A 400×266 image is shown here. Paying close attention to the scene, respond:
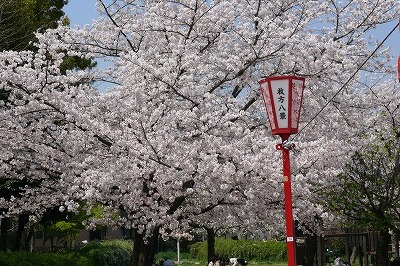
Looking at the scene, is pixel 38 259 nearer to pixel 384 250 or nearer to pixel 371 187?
pixel 371 187

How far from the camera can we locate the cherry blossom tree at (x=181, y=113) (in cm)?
1116

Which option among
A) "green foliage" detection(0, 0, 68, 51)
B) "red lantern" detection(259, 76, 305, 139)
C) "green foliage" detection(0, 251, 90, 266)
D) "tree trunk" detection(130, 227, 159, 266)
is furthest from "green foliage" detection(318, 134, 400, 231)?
"green foliage" detection(0, 0, 68, 51)

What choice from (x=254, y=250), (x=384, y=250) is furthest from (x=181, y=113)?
(x=254, y=250)

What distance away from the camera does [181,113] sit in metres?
11.0

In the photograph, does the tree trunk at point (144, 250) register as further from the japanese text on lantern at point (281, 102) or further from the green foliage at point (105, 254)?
the green foliage at point (105, 254)

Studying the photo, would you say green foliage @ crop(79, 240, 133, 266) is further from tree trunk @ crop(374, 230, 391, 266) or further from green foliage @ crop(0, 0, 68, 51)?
tree trunk @ crop(374, 230, 391, 266)

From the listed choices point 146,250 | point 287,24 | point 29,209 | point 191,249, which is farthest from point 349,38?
point 191,249

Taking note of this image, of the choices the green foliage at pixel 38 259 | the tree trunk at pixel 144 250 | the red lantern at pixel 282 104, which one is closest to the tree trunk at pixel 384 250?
the tree trunk at pixel 144 250

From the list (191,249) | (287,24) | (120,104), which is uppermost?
(287,24)

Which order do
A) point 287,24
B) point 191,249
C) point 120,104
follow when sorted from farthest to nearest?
point 191,249 < point 287,24 < point 120,104

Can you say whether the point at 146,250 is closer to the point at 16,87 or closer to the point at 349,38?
the point at 16,87

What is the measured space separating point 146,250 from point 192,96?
11.8 feet

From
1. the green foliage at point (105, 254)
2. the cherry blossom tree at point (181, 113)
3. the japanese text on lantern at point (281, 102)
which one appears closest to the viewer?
the japanese text on lantern at point (281, 102)

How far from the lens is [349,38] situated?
45.4 ft
